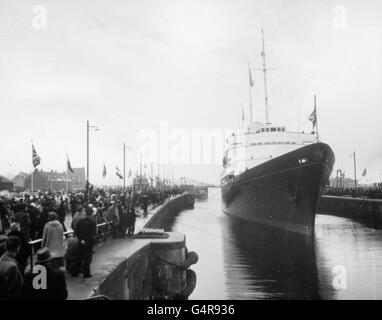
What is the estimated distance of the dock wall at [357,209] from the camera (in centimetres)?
3408

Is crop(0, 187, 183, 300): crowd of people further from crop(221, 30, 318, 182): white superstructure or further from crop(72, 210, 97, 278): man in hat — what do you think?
crop(221, 30, 318, 182): white superstructure

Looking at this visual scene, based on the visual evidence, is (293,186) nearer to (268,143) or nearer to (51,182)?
(268,143)

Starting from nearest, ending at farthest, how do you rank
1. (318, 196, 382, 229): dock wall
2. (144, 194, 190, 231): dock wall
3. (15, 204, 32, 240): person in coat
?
(15, 204, 32, 240): person in coat, (144, 194, 190, 231): dock wall, (318, 196, 382, 229): dock wall

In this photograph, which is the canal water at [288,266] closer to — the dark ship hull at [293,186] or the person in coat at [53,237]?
the dark ship hull at [293,186]

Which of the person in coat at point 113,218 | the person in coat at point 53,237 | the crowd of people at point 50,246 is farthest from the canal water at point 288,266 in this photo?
the person in coat at point 53,237

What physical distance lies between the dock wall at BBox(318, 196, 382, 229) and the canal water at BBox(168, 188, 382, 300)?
6731 mm

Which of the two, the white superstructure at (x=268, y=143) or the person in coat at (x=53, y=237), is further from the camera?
the white superstructure at (x=268, y=143)

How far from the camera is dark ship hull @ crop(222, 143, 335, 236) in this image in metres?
22.4

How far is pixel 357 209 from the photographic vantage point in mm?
40125

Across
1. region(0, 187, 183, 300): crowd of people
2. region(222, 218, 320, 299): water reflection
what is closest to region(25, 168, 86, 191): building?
region(222, 218, 320, 299): water reflection

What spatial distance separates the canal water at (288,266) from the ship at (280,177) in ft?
4.30

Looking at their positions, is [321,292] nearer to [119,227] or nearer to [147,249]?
[147,249]

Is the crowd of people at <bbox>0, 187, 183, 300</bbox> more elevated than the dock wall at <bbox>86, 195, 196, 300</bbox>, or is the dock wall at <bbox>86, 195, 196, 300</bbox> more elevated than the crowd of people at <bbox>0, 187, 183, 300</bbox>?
the crowd of people at <bbox>0, 187, 183, 300</bbox>
